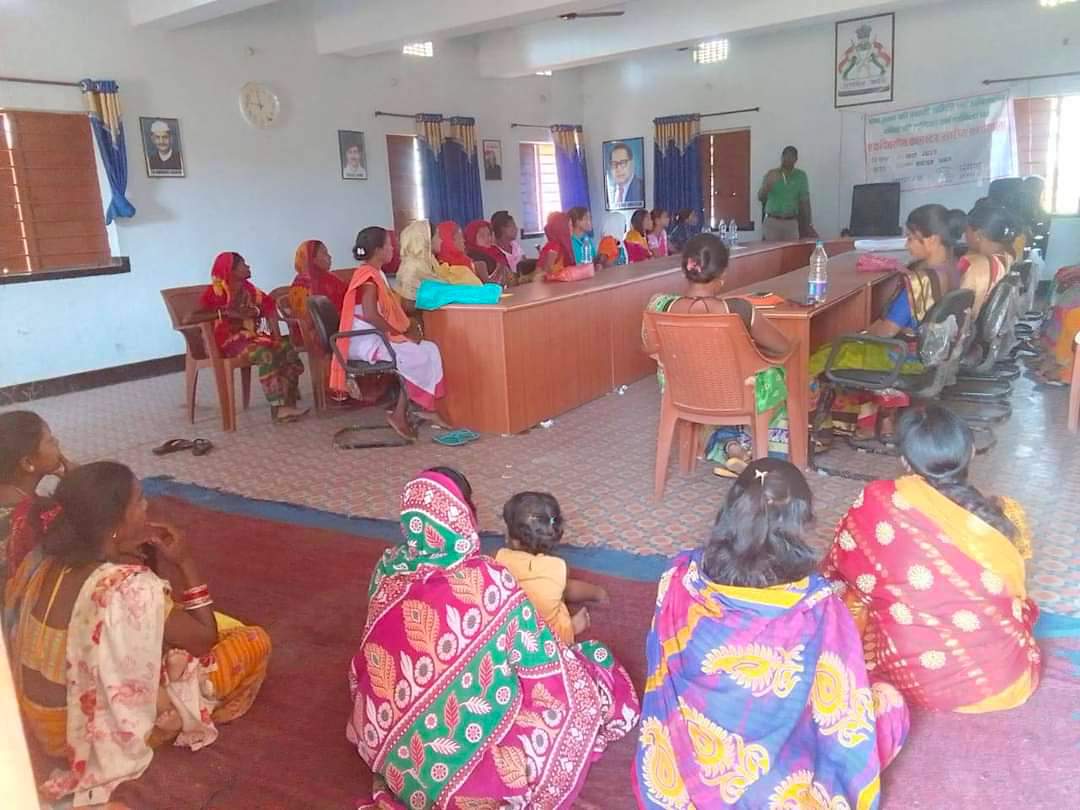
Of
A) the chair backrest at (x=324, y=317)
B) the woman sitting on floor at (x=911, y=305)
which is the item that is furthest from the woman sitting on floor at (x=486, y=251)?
the woman sitting on floor at (x=911, y=305)

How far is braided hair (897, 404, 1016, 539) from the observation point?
1811 mm

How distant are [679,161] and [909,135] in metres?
2.65

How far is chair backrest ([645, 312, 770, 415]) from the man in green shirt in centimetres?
645

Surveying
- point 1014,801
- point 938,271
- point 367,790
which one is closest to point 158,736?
point 367,790

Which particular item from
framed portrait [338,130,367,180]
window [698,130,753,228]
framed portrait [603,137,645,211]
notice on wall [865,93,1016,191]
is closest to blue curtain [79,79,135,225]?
framed portrait [338,130,367,180]

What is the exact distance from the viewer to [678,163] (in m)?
10.5

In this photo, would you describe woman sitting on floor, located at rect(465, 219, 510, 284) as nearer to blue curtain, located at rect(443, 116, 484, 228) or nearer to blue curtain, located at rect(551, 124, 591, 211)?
blue curtain, located at rect(443, 116, 484, 228)

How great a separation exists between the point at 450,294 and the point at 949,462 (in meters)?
3.12

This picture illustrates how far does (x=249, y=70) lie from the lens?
739 cm

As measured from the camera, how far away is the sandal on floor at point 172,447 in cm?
455

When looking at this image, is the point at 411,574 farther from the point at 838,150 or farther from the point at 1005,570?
the point at 838,150

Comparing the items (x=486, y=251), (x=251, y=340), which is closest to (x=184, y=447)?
(x=251, y=340)

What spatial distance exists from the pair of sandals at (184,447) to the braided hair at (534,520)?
2962 mm

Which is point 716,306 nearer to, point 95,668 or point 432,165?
point 95,668
